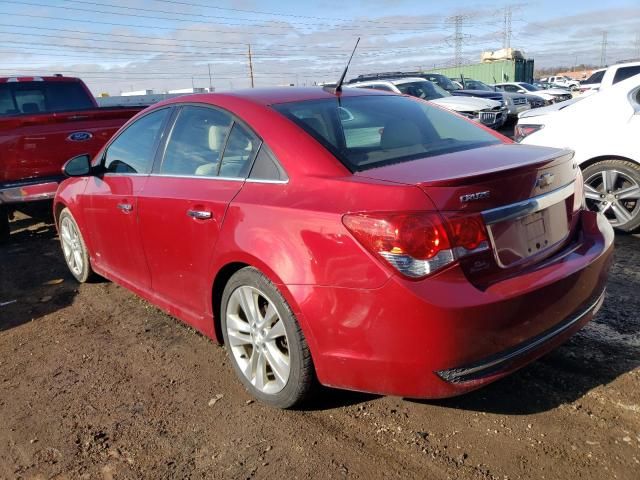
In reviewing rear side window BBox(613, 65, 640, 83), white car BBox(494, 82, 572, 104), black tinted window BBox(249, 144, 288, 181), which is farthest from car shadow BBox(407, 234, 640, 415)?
white car BBox(494, 82, 572, 104)

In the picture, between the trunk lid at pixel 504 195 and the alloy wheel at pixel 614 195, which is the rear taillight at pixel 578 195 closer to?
the trunk lid at pixel 504 195

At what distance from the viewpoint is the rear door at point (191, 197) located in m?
3.03

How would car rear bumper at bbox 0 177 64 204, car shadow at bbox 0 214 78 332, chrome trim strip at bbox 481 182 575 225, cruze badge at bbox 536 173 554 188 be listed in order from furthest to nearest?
car rear bumper at bbox 0 177 64 204
car shadow at bbox 0 214 78 332
cruze badge at bbox 536 173 554 188
chrome trim strip at bbox 481 182 575 225

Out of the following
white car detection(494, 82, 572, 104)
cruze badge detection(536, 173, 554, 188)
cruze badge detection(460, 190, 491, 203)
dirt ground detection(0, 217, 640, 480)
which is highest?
cruze badge detection(460, 190, 491, 203)

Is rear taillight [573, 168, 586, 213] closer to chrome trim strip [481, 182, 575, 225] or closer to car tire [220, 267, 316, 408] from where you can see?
chrome trim strip [481, 182, 575, 225]

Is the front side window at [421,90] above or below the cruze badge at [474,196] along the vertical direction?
below

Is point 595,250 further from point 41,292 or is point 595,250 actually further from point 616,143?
point 41,292

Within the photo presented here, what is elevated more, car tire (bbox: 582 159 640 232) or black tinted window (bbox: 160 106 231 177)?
black tinted window (bbox: 160 106 231 177)

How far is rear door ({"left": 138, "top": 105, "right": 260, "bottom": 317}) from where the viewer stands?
3033mm

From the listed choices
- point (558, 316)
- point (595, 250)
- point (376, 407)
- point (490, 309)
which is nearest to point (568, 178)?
point (595, 250)

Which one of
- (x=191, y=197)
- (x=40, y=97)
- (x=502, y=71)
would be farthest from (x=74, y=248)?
(x=502, y=71)

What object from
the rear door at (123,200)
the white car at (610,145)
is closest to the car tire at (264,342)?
the rear door at (123,200)

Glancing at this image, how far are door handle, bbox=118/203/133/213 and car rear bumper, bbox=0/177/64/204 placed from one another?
301 cm

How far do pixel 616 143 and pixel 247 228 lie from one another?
429cm
